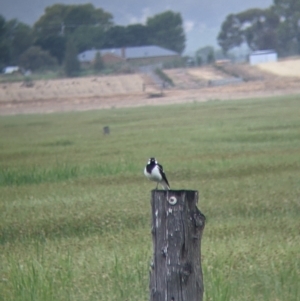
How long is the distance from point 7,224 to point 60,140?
47.0ft

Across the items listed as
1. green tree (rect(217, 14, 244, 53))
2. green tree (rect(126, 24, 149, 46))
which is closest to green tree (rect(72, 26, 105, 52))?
green tree (rect(126, 24, 149, 46))

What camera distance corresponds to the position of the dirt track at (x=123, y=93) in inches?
1571

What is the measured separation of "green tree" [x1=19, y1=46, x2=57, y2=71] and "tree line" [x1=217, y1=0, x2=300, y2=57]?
1166 centimetres

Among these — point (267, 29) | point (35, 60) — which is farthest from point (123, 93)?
point (267, 29)

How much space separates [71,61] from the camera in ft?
128

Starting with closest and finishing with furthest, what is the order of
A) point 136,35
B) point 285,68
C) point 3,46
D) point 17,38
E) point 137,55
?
point 3,46
point 17,38
point 285,68
point 137,55
point 136,35

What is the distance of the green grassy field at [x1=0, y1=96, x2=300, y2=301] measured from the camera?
23.1 feet

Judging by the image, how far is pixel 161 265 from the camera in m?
4.75

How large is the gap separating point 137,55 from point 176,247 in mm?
41511

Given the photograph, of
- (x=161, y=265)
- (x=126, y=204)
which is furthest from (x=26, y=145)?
(x=161, y=265)

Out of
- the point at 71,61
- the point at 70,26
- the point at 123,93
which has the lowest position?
the point at 123,93

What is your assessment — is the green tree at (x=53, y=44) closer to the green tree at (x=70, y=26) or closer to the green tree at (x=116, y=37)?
the green tree at (x=70, y=26)

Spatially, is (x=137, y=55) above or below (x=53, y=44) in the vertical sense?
below

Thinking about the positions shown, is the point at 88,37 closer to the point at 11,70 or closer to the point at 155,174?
the point at 11,70
